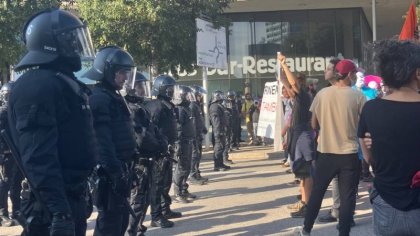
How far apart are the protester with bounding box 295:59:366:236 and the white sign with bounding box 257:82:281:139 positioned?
1013 cm

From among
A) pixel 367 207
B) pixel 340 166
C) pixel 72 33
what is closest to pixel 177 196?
pixel 367 207

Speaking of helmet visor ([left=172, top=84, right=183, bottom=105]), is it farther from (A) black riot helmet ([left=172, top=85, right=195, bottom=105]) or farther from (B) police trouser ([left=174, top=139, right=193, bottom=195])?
(B) police trouser ([left=174, top=139, right=193, bottom=195])

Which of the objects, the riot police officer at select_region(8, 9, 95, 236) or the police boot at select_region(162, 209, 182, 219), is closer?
the riot police officer at select_region(8, 9, 95, 236)

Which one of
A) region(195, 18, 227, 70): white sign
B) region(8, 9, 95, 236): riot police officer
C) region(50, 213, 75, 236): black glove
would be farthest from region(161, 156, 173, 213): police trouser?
region(195, 18, 227, 70): white sign

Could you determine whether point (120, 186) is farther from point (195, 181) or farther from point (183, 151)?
point (195, 181)

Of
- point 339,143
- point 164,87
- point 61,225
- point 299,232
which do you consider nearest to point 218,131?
point 164,87

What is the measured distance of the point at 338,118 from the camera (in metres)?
6.66

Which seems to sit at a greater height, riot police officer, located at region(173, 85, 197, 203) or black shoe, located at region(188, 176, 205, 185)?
riot police officer, located at region(173, 85, 197, 203)

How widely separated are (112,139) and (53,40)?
5.32 ft

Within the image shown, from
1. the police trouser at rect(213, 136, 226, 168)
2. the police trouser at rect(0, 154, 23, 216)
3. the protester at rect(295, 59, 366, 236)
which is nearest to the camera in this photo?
the protester at rect(295, 59, 366, 236)

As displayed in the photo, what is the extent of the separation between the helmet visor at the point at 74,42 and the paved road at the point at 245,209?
4.15 m

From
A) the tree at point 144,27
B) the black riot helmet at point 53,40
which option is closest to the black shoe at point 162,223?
the black riot helmet at point 53,40

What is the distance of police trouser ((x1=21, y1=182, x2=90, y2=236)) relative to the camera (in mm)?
3734

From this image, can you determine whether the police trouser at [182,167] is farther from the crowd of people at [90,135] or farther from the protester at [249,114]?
the protester at [249,114]
